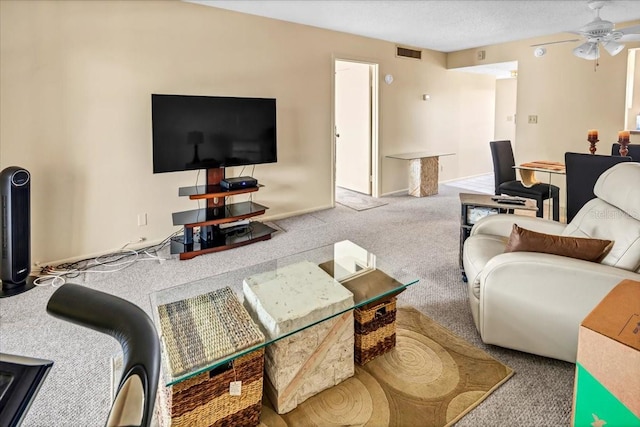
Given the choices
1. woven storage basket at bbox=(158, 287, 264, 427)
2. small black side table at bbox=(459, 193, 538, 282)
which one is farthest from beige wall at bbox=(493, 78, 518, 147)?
woven storage basket at bbox=(158, 287, 264, 427)

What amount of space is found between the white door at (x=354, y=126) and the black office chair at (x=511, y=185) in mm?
2083

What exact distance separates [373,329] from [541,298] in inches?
32.9

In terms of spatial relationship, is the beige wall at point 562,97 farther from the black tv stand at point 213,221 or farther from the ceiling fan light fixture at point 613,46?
the black tv stand at point 213,221

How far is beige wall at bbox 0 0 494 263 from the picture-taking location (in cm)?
326

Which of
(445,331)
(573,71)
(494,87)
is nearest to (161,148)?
(445,331)

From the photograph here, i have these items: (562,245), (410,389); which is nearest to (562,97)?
(562,245)

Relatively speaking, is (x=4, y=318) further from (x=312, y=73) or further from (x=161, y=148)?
(x=312, y=73)

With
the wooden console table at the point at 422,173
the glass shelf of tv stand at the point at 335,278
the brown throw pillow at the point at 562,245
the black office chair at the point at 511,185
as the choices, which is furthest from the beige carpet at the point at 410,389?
the wooden console table at the point at 422,173

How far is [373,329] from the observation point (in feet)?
6.66

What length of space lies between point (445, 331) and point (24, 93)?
12.2 feet

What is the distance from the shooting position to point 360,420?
170cm

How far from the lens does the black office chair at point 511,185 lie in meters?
4.32

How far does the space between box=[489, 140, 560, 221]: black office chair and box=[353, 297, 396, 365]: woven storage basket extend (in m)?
3.07

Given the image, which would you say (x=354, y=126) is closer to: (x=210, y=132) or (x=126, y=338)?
(x=210, y=132)
